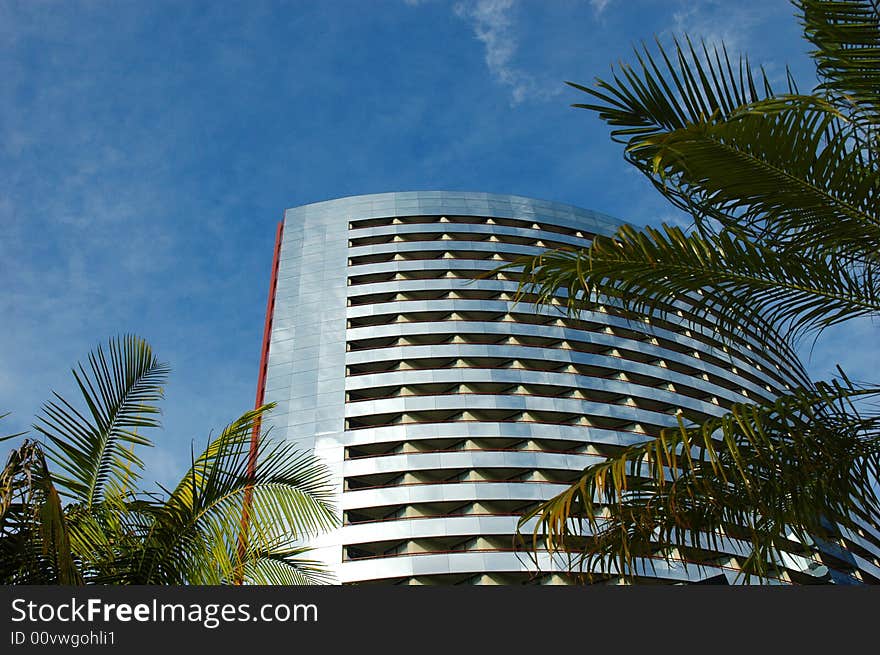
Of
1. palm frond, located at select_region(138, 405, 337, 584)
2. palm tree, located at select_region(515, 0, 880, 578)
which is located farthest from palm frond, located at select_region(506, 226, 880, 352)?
palm frond, located at select_region(138, 405, 337, 584)

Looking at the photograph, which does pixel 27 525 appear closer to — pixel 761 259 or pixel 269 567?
pixel 269 567

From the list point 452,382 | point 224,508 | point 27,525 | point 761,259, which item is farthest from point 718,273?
point 452,382

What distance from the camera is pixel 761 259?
6086 mm

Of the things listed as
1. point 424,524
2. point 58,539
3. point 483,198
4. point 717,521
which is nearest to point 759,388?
point 483,198

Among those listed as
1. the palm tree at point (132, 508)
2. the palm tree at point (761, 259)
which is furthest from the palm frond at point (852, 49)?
the palm tree at point (132, 508)

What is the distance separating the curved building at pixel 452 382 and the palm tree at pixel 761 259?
29753 mm

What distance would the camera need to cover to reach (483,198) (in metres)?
58.9

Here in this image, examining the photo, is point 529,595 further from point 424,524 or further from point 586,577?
point 424,524

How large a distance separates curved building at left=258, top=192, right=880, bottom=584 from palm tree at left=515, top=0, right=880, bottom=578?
29.8 metres

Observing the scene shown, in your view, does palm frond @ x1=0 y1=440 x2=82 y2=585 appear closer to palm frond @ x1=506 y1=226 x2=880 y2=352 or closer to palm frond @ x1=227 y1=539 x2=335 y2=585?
palm frond @ x1=227 y1=539 x2=335 y2=585

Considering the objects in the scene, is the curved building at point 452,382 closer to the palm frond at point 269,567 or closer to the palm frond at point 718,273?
the palm frond at point 269,567

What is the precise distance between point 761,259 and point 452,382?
39821 millimetres

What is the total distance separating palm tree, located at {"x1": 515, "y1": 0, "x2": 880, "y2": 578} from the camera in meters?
5.61

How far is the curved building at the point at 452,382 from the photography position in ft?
129
